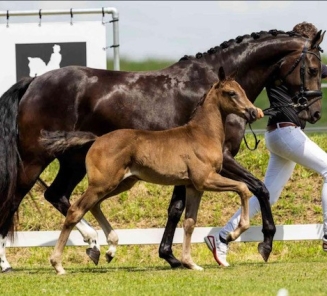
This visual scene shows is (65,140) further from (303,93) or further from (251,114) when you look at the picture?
(303,93)

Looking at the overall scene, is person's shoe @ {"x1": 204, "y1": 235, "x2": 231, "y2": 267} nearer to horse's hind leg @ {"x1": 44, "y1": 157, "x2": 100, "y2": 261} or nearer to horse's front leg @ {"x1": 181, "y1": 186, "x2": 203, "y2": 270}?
horse's front leg @ {"x1": 181, "y1": 186, "x2": 203, "y2": 270}

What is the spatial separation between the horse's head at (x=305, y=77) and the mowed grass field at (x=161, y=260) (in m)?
1.65

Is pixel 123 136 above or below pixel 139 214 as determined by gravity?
above

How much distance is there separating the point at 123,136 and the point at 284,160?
7.30 ft

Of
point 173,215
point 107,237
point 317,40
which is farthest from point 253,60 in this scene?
point 107,237

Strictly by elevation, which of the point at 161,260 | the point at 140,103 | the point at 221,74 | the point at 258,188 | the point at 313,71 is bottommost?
the point at 161,260

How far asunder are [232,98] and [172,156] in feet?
2.76

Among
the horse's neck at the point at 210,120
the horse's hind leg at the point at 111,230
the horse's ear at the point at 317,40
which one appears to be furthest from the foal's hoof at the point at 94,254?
the horse's ear at the point at 317,40

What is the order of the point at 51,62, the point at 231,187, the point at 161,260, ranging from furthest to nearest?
1. the point at 51,62
2. the point at 161,260
3. the point at 231,187

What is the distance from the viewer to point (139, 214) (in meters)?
14.5

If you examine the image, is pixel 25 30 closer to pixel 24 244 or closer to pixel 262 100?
pixel 24 244

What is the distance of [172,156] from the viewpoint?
33.7 ft

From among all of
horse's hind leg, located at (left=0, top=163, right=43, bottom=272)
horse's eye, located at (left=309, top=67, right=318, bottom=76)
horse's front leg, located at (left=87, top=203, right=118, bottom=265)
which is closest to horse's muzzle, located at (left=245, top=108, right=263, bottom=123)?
horse's eye, located at (left=309, top=67, right=318, bottom=76)

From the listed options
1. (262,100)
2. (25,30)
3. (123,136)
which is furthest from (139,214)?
(262,100)
